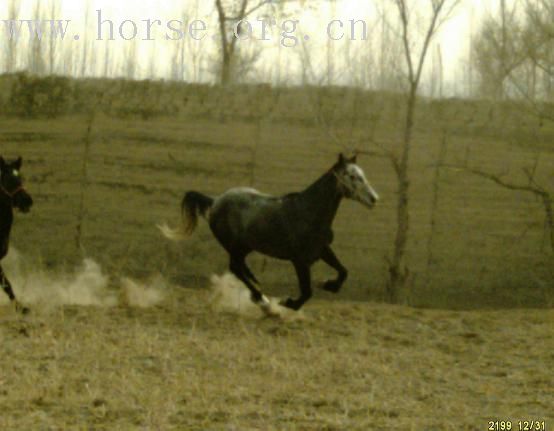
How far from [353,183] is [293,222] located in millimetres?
792

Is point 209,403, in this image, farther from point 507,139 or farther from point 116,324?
point 507,139

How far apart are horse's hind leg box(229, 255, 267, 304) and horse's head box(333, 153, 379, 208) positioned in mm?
1420

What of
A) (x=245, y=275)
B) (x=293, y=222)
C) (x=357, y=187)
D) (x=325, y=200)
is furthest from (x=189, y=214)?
(x=357, y=187)

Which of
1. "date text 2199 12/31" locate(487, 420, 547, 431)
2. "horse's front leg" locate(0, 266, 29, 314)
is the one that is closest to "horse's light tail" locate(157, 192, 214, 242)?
"horse's front leg" locate(0, 266, 29, 314)

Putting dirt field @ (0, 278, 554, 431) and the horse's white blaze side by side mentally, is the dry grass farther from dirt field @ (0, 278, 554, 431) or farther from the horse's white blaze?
the horse's white blaze

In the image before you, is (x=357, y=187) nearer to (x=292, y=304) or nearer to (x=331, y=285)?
(x=331, y=285)

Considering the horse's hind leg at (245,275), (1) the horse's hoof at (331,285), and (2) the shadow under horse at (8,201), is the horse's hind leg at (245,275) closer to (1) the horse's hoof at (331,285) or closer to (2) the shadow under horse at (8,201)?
(1) the horse's hoof at (331,285)

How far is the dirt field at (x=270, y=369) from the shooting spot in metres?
6.52

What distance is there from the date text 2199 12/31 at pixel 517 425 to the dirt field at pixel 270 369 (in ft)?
0.31

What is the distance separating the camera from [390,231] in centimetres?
1503

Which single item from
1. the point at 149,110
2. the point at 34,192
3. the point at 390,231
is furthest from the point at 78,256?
the point at 390,231

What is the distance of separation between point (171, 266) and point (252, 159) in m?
1.86

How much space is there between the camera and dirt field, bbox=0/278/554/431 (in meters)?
6.52

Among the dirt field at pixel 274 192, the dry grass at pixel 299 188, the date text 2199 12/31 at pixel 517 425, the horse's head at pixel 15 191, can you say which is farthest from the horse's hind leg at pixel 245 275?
the date text 2199 12/31 at pixel 517 425
